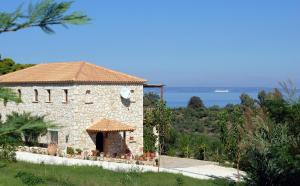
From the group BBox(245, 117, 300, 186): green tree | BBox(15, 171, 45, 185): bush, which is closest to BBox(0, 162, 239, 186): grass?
BBox(15, 171, 45, 185): bush

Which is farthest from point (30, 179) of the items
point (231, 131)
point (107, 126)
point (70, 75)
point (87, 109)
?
point (231, 131)

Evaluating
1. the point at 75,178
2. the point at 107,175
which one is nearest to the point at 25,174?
the point at 75,178

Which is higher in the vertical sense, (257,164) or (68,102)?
(68,102)

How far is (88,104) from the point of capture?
27109 mm

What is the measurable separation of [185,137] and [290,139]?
587 inches

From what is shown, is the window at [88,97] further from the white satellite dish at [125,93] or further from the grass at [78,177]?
the grass at [78,177]

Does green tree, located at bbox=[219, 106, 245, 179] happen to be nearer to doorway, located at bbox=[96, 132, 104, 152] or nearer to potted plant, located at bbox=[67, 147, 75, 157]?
doorway, located at bbox=[96, 132, 104, 152]

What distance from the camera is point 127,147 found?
1123 inches

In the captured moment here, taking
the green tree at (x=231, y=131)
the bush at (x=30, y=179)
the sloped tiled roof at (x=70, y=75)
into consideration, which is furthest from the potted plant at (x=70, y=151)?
Answer: the bush at (x=30, y=179)

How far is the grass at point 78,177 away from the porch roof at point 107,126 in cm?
536

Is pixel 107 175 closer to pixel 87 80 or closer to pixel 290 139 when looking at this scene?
pixel 290 139

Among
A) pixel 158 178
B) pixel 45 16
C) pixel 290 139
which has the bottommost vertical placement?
pixel 158 178

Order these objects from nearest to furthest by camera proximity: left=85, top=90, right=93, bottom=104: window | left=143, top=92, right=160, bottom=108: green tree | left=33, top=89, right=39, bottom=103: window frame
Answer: left=85, top=90, right=93, bottom=104: window → left=33, top=89, right=39, bottom=103: window frame → left=143, top=92, right=160, bottom=108: green tree

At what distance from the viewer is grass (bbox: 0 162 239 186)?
16.4 m
